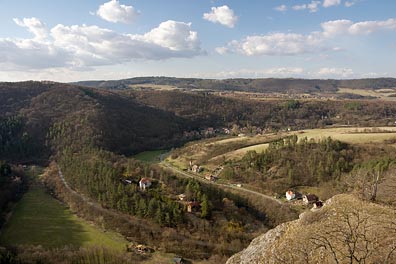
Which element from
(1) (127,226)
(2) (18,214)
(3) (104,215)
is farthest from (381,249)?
(2) (18,214)

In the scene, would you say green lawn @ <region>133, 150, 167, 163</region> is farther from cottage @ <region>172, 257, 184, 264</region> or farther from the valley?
cottage @ <region>172, 257, 184, 264</region>

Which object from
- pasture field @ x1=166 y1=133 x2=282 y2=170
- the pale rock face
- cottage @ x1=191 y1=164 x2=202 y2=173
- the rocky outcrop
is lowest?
cottage @ x1=191 y1=164 x2=202 y2=173

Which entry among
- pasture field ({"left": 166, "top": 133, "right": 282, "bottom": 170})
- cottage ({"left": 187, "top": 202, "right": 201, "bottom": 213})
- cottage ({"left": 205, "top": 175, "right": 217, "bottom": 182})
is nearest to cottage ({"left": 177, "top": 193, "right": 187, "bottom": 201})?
cottage ({"left": 187, "top": 202, "right": 201, "bottom": 213})

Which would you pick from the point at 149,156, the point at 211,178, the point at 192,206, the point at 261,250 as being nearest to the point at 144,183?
the point at 192,206

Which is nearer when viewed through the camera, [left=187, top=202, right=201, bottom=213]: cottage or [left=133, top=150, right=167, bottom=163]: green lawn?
[left=187, top=202, right=201, bottom=213]: cottage

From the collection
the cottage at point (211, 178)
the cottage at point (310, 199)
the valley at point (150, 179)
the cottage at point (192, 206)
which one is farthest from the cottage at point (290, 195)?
the cottage at point (192, 206)

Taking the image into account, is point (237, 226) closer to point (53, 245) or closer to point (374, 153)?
point (53, 245)

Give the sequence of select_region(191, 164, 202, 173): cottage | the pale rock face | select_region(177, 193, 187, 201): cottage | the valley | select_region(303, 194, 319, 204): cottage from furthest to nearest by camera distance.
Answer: select_region(191, 164, 202, 173): cottage → select_region(303, 194, 319, 204): cottage → select_region(177, 193, 187, 201): cottage → the valley → the pale rock face

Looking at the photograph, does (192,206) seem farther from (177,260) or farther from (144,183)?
(177,260)
